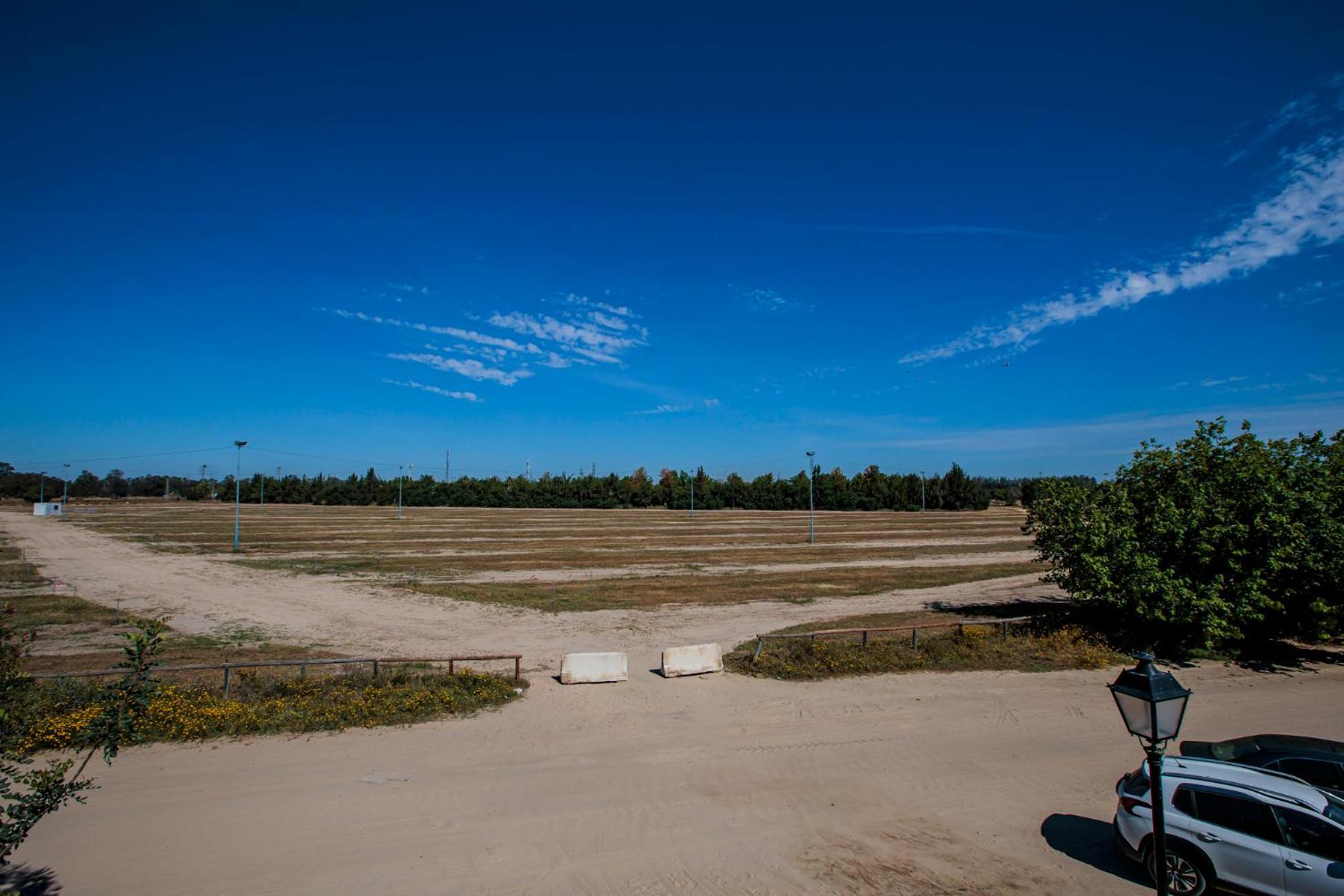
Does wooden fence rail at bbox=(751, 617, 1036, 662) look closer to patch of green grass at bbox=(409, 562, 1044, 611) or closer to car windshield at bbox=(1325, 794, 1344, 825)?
patch of green grass at bbox=(409, 562, 1044, 611)

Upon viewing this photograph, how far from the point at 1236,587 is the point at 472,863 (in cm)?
2417

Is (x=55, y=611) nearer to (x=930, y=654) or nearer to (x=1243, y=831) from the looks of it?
(x=930, y=654)

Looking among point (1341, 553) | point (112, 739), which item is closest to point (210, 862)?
point (112, 739)

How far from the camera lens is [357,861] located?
400 inches

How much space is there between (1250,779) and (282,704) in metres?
18.4

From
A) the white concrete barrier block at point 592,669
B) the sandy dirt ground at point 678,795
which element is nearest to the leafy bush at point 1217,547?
the sandy dirt ground at point 678,795

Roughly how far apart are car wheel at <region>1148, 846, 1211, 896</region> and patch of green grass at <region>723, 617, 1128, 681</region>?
10.4m

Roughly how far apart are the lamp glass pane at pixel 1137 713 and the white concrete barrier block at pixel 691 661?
13559mm

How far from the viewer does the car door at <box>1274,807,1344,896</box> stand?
8352 mm

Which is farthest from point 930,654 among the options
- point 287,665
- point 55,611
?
point 55,611

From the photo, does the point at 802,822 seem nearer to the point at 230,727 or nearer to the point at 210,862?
the point at 210,862

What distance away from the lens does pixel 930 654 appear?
2128 cm

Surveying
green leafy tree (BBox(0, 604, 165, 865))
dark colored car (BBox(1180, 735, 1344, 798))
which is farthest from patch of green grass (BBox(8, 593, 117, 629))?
dark colored car (BBox(1180, 735, 1344, 798))

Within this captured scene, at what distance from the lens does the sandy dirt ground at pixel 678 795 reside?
9.95 m
